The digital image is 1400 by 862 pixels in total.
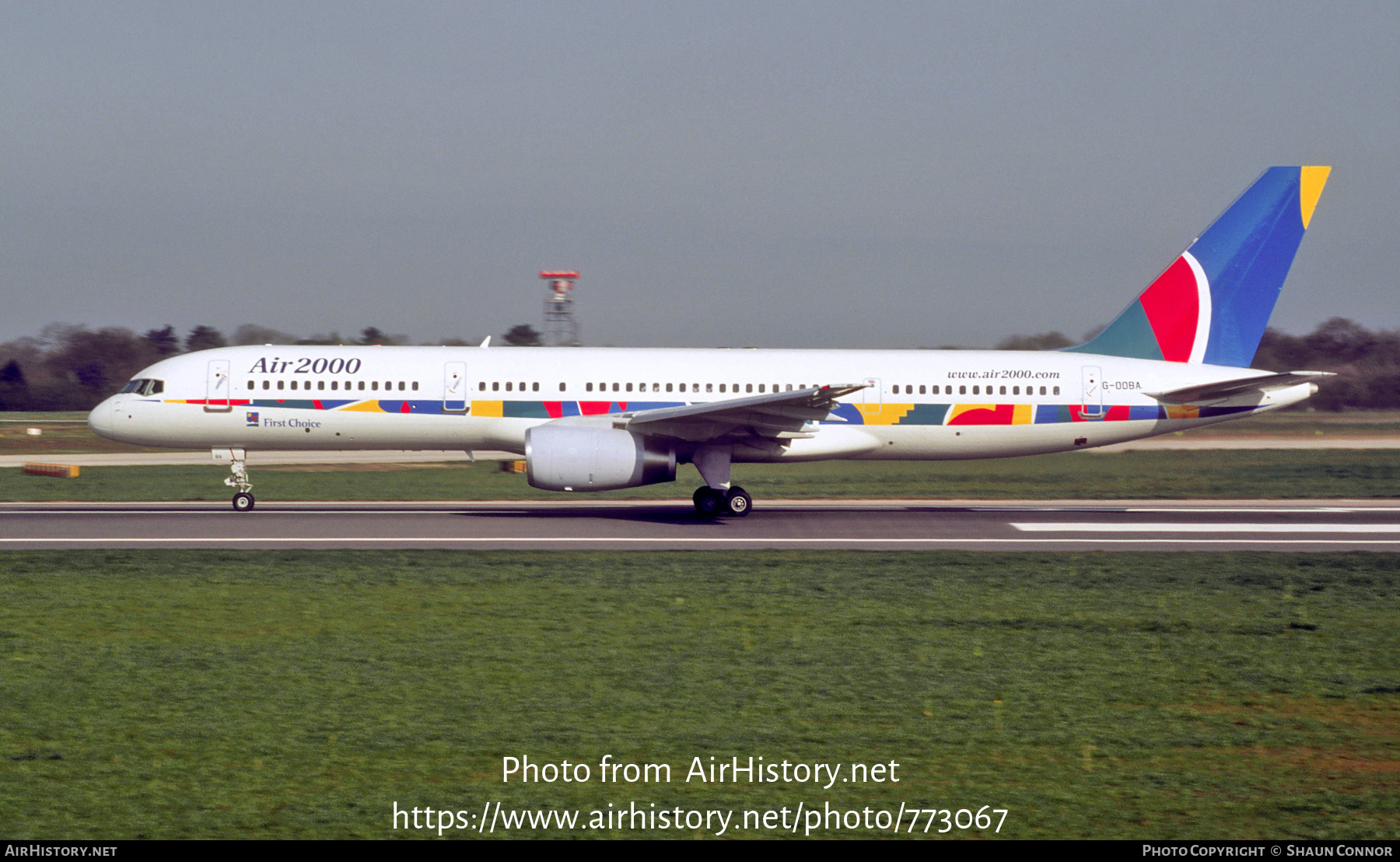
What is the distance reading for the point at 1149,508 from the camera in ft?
85.8

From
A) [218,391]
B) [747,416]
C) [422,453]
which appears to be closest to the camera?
[747,416]

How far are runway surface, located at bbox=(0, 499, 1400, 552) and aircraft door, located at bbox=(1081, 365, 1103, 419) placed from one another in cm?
220

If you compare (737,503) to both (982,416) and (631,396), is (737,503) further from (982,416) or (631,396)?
(982,416)

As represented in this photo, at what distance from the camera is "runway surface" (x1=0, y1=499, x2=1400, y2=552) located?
18859mm

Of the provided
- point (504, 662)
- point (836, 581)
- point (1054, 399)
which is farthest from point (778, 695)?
point (1054, 399)

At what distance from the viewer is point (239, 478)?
23875 millimetres

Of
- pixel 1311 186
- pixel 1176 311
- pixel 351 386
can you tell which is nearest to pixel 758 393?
pixel 351 386

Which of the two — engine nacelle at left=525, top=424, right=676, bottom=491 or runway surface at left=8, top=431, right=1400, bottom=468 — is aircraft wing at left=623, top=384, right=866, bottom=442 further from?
runway surface at left=8, top=431, right=1400, bottom=468

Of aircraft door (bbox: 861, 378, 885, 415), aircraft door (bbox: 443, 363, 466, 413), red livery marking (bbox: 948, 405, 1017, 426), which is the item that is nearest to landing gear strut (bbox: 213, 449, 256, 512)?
aircraft door (bbox: 443, 363, 466, 413)

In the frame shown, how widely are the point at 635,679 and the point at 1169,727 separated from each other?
431 cm

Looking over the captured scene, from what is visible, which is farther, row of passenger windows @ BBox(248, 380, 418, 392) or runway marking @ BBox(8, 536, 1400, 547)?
row of passenger windows @ BBox(248, 380, 418, 392)

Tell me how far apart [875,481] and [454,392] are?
14982mm

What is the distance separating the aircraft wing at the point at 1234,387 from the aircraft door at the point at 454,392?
48.1ft

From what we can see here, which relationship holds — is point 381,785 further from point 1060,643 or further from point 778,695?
point 1060,643
